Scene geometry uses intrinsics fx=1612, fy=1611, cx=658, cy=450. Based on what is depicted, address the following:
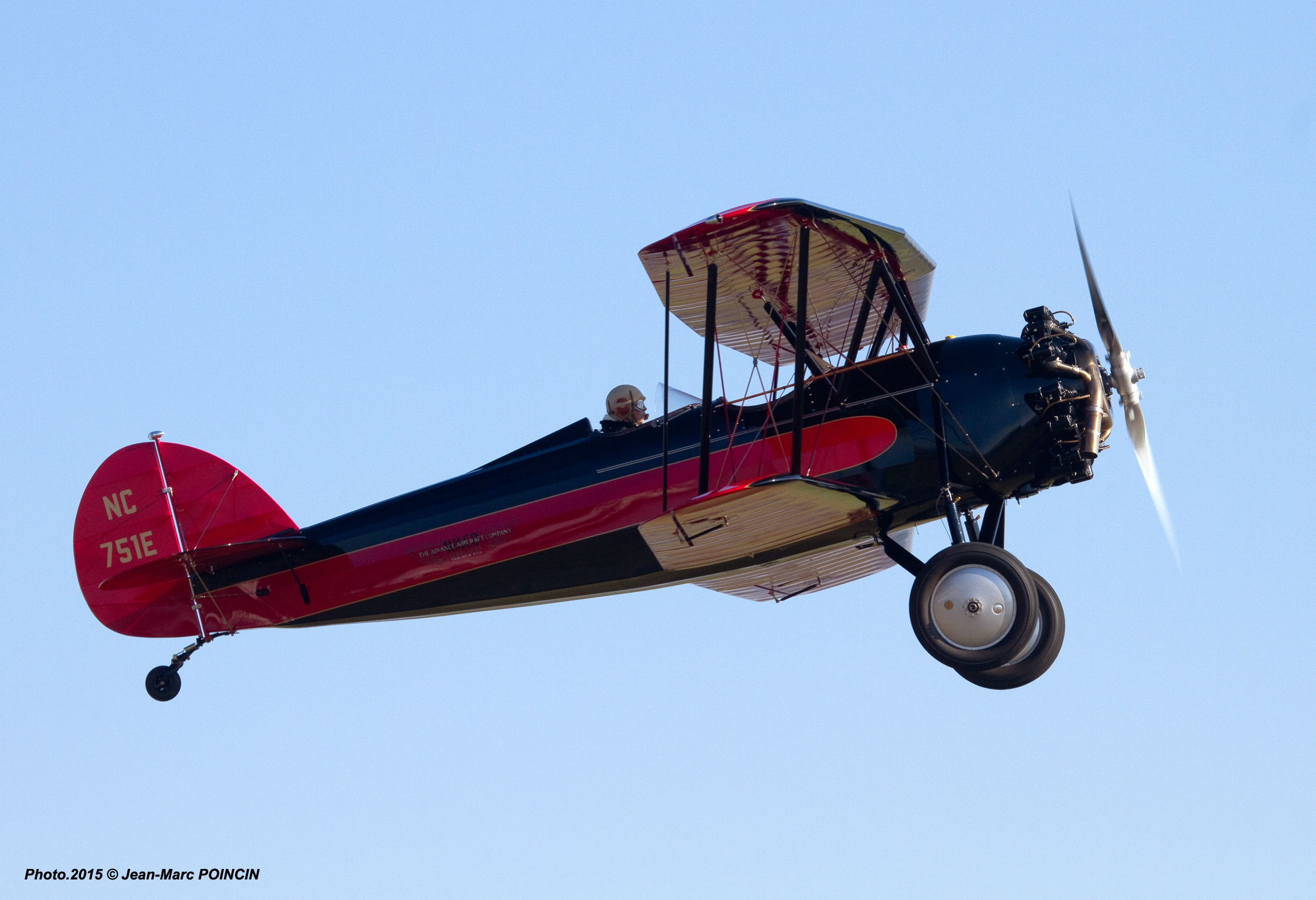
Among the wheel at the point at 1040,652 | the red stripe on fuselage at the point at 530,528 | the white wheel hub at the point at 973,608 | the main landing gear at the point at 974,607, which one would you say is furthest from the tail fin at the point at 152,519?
the wheel at the point at 1040,652

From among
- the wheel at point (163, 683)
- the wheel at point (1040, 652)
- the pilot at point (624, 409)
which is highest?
the pilot at point (624, 409)

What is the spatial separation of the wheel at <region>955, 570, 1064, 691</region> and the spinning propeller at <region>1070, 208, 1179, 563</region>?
95 cm

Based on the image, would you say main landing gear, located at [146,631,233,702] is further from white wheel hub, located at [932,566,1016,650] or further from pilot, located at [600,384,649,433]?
white wheel hub, located at [932,566,1016,650]

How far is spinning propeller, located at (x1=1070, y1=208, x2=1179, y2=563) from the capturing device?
11.6 m

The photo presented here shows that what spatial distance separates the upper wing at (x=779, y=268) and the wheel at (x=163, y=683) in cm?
525

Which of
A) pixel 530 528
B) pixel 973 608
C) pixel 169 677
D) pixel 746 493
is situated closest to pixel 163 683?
pixel 169 677

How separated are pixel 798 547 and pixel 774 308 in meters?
1.95

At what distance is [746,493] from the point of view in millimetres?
10672

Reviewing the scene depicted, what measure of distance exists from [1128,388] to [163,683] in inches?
322

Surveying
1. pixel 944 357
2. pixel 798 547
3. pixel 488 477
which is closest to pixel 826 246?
pixel 944 357

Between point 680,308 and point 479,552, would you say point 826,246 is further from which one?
point 479,552

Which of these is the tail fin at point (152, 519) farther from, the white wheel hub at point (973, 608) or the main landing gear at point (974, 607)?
the white wheel hub at point (973, 608)

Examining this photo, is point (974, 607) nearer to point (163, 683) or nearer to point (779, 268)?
point (779, 268)

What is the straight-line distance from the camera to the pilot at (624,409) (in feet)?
41.1
